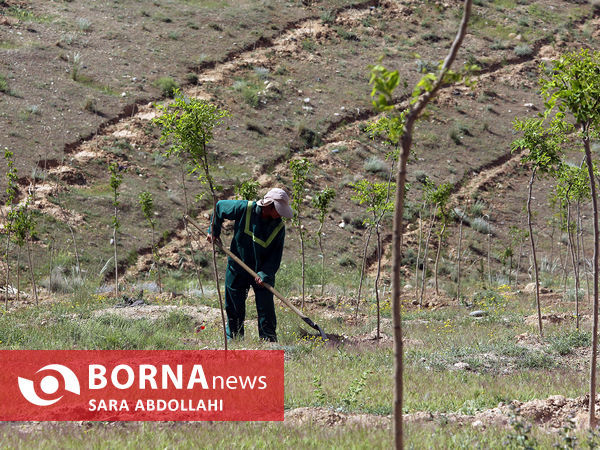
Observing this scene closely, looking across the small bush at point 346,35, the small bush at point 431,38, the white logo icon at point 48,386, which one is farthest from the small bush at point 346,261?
the small bush at point 431,38

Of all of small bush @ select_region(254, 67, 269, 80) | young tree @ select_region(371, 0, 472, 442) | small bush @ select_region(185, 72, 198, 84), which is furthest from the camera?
small bush @ select_region(254, 67, 269, 80)

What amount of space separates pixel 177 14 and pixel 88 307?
25638mm

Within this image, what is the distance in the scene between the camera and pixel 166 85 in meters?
27.6

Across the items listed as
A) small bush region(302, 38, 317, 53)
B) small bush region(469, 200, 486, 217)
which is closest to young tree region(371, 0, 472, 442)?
small bush region(469, 200, 486, 217)

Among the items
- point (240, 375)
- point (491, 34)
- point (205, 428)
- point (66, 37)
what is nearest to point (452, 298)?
point (240, 375)

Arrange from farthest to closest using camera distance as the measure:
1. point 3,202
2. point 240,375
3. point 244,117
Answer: point 244,117 < point 3,202 < point 240,375

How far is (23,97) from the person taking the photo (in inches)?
939

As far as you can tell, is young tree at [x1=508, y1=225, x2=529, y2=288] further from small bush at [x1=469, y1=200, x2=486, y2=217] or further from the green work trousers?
the green work trousers

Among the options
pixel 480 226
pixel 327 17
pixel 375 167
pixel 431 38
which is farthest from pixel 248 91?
pixel 431 38

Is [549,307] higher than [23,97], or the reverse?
[23,97]

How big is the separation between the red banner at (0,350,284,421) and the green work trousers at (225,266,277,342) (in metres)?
1.54

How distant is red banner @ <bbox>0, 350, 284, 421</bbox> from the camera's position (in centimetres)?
516

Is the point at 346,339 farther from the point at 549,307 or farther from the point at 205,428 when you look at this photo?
the point at 549,307

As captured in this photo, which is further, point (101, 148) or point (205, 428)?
point (101, 148)
